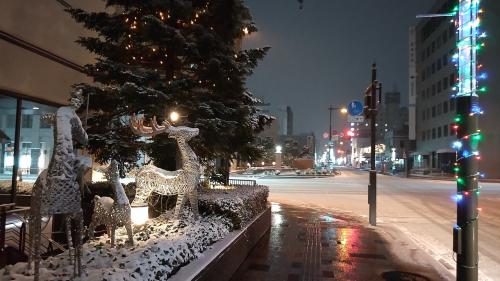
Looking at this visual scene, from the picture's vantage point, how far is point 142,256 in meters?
4.90

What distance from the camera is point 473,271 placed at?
5535 mm

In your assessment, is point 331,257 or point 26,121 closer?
point 331,257

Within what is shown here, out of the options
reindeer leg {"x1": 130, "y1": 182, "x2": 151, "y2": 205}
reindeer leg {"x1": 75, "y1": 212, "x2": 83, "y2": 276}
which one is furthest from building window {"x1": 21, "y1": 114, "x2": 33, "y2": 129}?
reindeer leg {"x1": 75, "y1": 212, "x2": 83, "y2": 276}

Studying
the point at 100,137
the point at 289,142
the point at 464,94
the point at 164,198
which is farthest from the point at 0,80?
the point at 289,142

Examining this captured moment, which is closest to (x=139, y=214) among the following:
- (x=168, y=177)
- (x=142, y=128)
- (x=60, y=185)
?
(x=168, y=177)

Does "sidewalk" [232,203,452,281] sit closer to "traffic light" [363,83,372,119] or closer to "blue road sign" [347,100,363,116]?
"traffic light" [363,83,372,119]

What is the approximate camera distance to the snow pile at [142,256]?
4.36 m

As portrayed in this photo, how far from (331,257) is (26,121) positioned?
8111mm

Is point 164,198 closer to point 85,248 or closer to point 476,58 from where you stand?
point 85,248

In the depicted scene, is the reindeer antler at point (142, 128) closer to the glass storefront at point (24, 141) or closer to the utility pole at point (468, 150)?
the glass storefront at point (24, 141)

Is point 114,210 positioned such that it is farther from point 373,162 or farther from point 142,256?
point 373,162

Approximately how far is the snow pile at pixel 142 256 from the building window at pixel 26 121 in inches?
230

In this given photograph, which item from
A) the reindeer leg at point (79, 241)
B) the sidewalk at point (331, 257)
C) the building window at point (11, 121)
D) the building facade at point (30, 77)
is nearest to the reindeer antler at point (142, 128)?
the sidewalk at point (331, 257)

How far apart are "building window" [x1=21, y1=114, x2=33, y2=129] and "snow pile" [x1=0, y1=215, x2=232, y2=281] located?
5.85 metres
